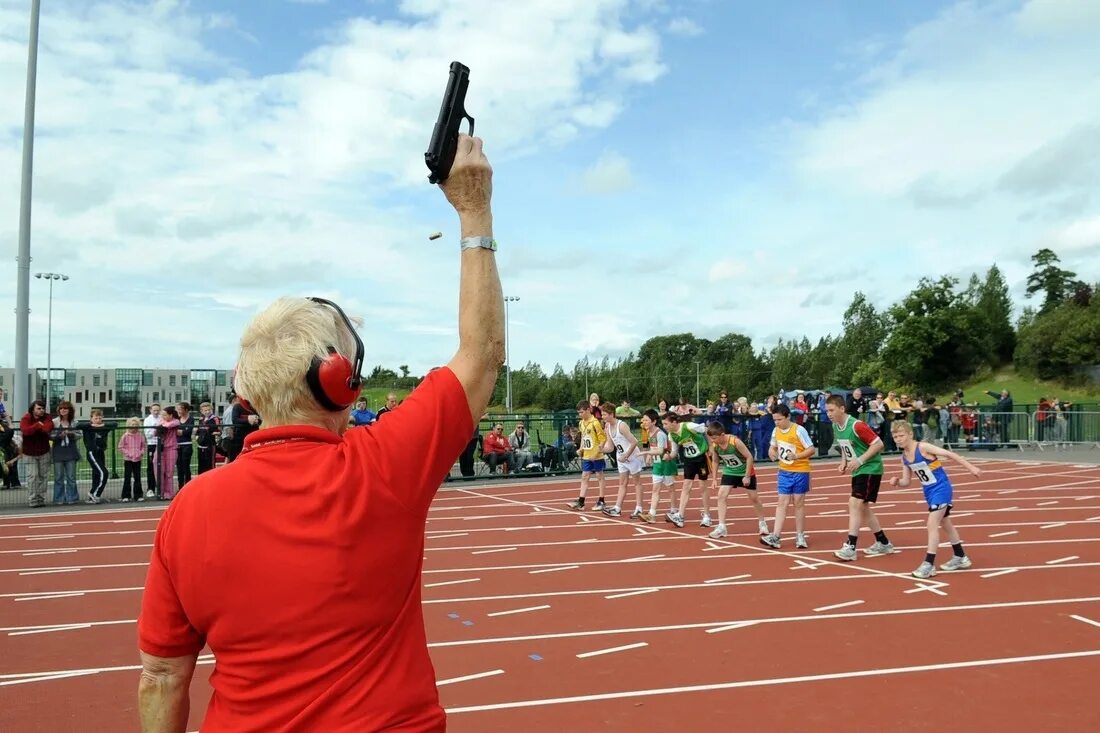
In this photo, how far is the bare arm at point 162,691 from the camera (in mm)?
Result: 1729

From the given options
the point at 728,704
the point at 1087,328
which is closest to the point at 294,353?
the point at 728,704

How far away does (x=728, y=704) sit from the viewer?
5102mm

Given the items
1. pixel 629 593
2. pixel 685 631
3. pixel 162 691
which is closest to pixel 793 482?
pixel 629 593

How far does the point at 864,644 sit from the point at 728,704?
175 centimetres

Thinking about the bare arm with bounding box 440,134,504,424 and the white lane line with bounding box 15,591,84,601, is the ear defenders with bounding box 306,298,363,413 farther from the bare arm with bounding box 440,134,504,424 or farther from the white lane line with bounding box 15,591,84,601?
the white lane line with bounding box 15,591,84,601

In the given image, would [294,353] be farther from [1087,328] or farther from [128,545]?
[1087,328]

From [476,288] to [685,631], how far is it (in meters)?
5.49

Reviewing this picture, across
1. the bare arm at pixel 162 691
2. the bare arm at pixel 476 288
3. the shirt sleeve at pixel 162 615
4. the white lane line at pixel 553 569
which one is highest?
the bare arm at pixel 476 288

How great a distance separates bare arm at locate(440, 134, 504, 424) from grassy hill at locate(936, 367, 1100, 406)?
58293 mm

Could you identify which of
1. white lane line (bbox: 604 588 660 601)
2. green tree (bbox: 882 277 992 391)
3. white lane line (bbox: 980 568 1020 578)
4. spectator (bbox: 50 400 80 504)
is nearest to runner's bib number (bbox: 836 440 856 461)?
white lane line (bbox: 980 568 1020 578)

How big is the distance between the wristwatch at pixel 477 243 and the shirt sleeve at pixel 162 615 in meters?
0.81

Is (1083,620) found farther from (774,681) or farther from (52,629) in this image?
(52,629)

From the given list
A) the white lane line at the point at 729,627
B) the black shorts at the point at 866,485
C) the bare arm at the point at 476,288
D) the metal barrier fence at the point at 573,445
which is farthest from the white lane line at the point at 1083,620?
the bare arm at the point at 476,288

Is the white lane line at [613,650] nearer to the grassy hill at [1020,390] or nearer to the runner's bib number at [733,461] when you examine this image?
the runner's bib number at [733,461]
